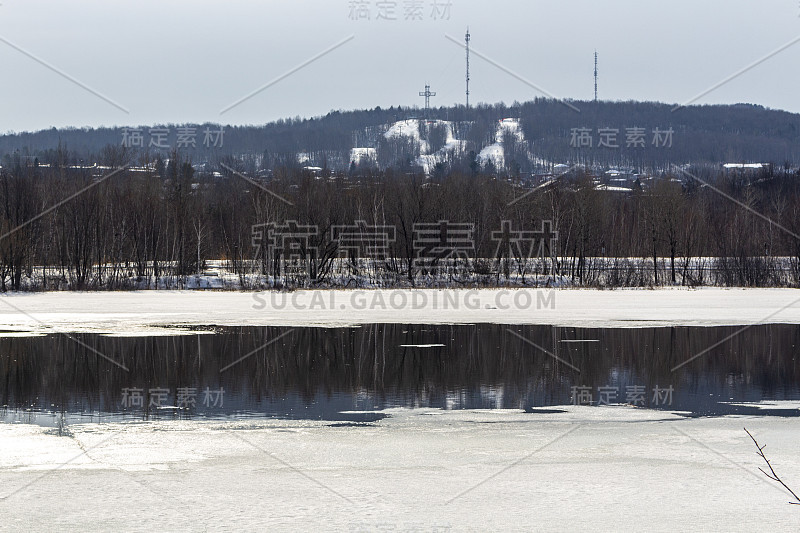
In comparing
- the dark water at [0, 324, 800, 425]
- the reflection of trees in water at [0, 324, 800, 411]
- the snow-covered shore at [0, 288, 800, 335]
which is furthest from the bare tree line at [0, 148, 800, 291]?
the dark water at [0, 324, 800, 425]

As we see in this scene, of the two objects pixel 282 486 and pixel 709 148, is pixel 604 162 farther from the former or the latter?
pixel 282 486

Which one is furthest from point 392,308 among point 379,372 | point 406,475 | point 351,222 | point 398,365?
point 351,222

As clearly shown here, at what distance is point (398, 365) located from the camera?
651 inches

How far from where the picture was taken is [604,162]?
623 ft

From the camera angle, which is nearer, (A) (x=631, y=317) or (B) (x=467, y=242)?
(A) (x=631, y=317)

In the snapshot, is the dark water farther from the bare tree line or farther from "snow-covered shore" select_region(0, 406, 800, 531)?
the bare tree line

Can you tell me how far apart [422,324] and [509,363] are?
766 cm

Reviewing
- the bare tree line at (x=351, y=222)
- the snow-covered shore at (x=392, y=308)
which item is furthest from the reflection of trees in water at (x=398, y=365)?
the bare tree line at (x=351, y=222)

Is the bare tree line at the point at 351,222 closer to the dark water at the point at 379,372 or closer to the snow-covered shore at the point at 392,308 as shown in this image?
the snow-covered shore at the point at 392,308

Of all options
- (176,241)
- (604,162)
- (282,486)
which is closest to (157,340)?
(282,486)

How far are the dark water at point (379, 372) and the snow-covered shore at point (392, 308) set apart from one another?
6.31 ft

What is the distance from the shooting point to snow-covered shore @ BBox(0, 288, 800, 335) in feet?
78.7

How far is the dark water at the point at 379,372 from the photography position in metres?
12.5

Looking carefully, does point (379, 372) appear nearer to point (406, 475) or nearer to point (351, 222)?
point (406, 475)
